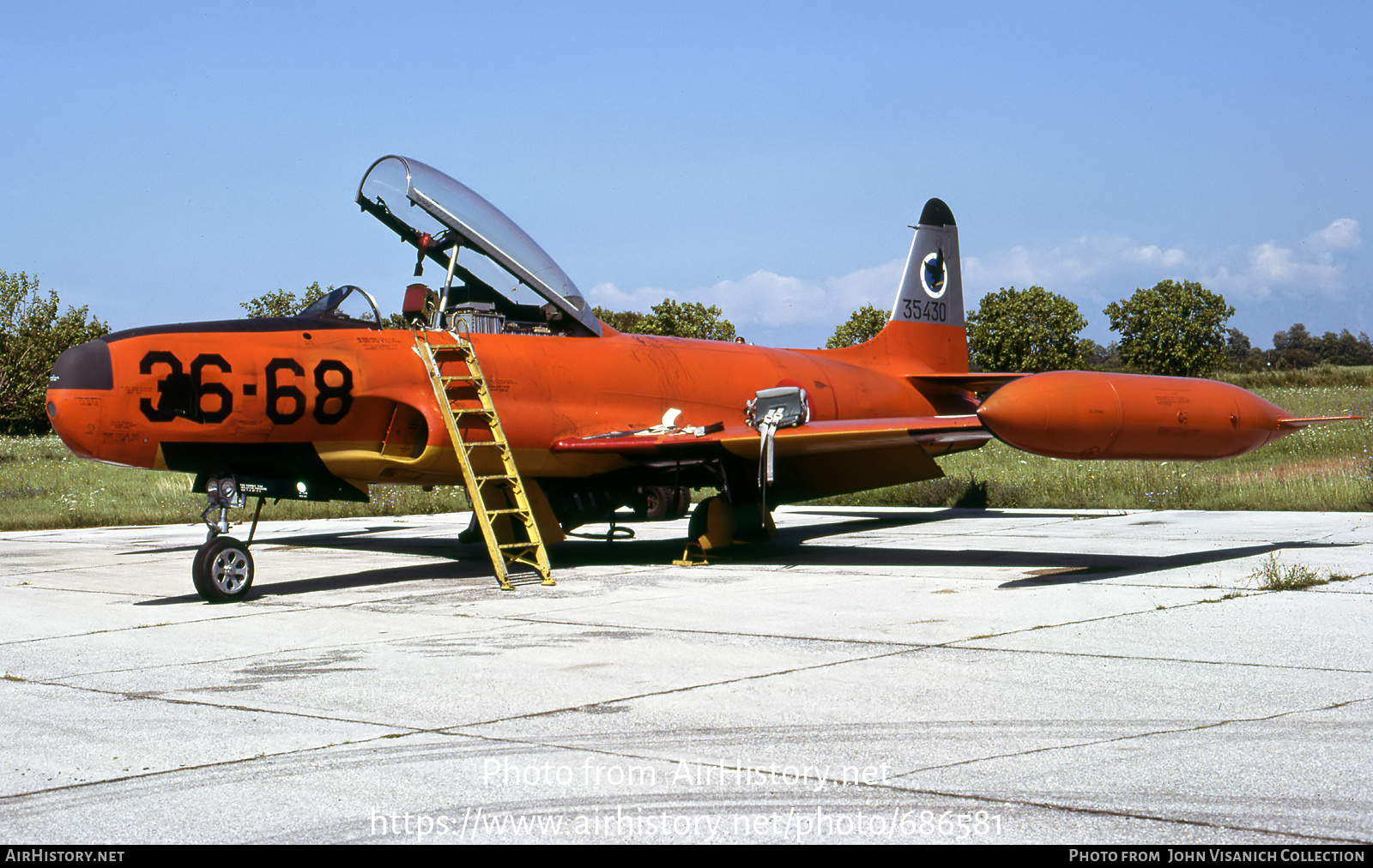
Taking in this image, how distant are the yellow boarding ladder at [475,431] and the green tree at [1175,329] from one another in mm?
79126

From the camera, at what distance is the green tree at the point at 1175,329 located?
8194 centimetres

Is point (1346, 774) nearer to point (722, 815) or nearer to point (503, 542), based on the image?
point (722, 815)

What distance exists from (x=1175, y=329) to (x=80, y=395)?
8479 cm

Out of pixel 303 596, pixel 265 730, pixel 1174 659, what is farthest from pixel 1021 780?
pixel 303 596

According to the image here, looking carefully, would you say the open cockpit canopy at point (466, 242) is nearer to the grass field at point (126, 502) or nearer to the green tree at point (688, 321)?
the grass field at point (126, 502)

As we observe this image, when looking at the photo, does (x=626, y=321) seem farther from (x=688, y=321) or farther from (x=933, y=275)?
(x=933, y=275)

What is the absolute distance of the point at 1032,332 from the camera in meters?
82.6

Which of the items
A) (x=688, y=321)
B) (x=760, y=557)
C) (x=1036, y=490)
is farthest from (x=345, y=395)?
(x=688, y=321)

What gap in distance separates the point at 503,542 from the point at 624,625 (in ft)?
13.5

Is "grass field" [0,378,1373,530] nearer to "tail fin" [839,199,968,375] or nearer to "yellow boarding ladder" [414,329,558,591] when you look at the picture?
"tail fin" [839,199,968,375]

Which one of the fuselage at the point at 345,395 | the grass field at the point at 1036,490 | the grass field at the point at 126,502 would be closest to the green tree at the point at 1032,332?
the grass field at the point at 1036,490

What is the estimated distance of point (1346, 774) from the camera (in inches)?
137

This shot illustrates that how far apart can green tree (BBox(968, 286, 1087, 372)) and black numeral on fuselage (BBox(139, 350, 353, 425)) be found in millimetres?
76966

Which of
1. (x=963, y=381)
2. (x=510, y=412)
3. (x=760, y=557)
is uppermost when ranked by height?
(x=963, y=381)
